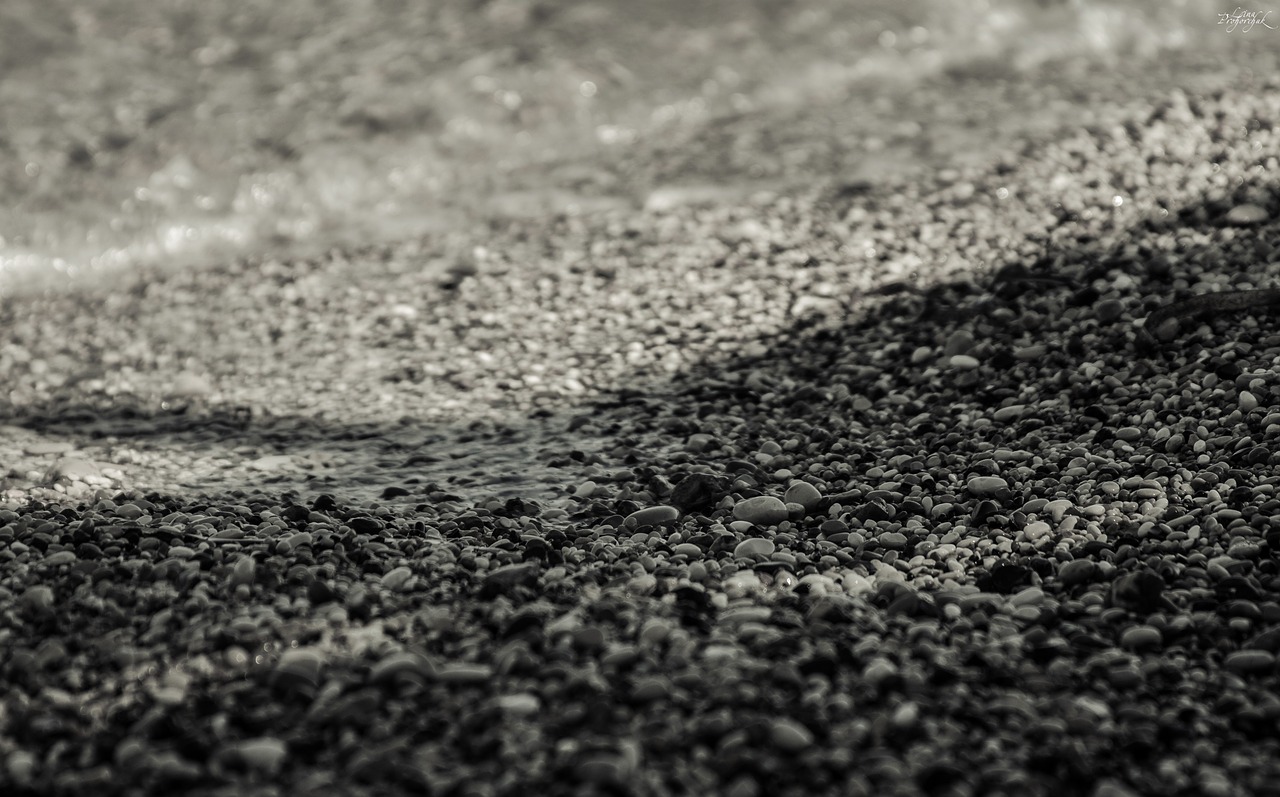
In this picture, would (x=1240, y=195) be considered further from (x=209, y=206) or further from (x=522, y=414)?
(x=209, y=206)

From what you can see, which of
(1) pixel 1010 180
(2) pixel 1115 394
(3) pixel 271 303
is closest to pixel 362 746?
(2) pixel 1115 394

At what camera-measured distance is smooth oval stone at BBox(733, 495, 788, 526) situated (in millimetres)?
3549

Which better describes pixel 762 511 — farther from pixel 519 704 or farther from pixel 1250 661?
pixel 1250 661

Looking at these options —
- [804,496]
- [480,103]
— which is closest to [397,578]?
[804,496]

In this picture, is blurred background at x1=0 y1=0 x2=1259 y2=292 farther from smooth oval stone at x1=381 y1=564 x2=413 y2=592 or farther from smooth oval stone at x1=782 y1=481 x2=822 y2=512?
smooth oval stone at x1=381 y1=564 x2=413 y2=592

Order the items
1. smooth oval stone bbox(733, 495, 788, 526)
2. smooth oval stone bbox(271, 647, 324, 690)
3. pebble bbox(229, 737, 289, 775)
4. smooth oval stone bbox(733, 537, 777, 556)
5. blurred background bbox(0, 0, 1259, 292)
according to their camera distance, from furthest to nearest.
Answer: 1. blurred background bbox(0, 0, 1259, 292)
2. smooth oval stone bbox(733, 495, 788, 526)
3. smooth oval stone bbox(733, 537, 777, 556)
4. smooth oval stone bbox(271, 647, 324, 690)
5. pebble bbox(229, 737, 289, 775)

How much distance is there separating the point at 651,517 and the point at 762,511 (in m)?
0.36

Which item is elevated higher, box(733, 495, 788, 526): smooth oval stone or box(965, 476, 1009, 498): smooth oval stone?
box(965, 476, 1009, 498): smooth oval stone

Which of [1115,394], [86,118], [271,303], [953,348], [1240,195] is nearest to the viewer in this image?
[1115,394]

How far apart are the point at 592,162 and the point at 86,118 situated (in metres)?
3.32

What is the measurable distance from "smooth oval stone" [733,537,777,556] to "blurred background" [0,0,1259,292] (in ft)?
10.9

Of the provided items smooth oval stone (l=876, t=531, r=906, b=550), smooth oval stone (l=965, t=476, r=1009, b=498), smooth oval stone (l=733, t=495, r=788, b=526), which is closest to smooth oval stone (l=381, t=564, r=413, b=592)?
smooth oval stone (l=733, t=495, r=788, b=526)

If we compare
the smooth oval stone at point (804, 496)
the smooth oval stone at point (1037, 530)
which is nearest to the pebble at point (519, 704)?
the smooth oval stone at point (804, 496)

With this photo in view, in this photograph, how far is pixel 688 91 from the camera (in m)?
7.49
